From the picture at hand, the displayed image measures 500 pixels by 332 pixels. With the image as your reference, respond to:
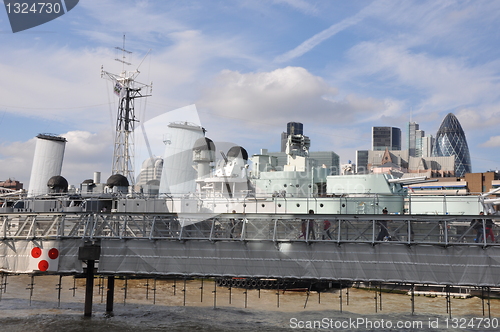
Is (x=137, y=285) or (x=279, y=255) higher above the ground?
(x=279, y=255)

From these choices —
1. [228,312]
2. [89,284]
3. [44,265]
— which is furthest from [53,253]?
[228,312]

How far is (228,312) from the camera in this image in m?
36.6

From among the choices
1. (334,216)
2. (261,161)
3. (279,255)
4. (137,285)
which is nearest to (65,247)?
(279,255)

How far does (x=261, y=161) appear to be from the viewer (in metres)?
57.4

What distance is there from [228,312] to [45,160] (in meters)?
38.8

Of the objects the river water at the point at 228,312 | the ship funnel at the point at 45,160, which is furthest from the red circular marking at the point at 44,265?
the ship funnel at the point at 45,160

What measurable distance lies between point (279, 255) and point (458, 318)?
21246mm

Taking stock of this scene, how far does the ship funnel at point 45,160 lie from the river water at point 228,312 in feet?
48.9

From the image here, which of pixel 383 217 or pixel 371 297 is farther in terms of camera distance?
pixel 371 297

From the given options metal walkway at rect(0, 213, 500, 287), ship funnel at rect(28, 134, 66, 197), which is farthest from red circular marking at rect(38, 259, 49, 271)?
ship funnel at rect(28, 134, 66, 197)

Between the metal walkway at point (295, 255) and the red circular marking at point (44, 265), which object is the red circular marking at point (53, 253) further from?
the red circular marking at point (44, 265)

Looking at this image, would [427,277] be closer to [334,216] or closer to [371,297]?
Result: [334,216]

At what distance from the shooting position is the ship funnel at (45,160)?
60.5m

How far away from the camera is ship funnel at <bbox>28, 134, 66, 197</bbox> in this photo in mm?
60500
